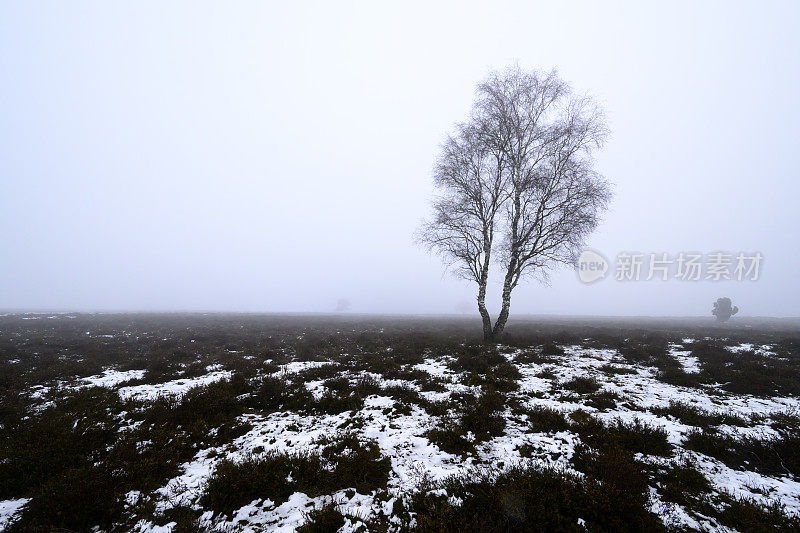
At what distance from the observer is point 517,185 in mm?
14992

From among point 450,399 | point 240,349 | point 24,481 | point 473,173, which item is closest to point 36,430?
point 24,481

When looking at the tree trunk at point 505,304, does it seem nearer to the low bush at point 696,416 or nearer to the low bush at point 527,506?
the low bush at point 696,416

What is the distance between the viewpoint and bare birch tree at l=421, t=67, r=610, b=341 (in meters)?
14.6

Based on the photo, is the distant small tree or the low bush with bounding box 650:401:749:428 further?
the distant small tree

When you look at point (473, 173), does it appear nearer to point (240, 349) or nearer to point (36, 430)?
point (240, 349)

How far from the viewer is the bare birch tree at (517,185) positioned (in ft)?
48.0

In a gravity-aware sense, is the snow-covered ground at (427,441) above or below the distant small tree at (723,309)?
below

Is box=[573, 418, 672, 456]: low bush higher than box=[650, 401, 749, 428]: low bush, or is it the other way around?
box=[650, 401, 749, 428]: low bush

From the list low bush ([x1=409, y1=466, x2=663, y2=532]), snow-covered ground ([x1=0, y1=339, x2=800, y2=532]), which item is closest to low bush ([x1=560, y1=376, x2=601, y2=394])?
snow-covered ground ([x1=0, y1=339, x2=800, y2=532])

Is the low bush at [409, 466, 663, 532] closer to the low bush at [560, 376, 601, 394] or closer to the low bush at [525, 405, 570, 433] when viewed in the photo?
the low bush at [525, 405, 570, 433]

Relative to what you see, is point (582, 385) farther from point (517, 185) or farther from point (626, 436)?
point (517, 185)

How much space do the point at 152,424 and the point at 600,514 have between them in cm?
866

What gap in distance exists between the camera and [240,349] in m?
16.1

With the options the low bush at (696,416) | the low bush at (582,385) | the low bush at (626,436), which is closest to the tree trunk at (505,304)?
the low bush at (582,385)
